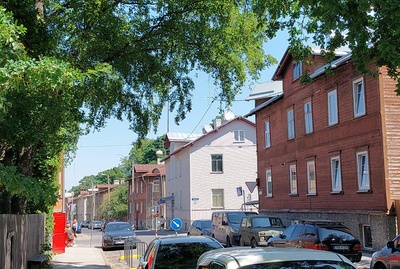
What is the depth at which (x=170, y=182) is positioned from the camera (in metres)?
63.6

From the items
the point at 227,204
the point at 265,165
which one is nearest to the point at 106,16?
the point at 265,165

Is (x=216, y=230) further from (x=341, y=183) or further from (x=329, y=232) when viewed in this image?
(x=329, y=232)

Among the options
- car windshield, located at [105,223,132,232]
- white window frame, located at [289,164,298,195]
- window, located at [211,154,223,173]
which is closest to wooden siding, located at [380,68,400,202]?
white window frame, located at [289,164,298,195]

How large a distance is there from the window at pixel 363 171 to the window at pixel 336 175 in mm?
1767

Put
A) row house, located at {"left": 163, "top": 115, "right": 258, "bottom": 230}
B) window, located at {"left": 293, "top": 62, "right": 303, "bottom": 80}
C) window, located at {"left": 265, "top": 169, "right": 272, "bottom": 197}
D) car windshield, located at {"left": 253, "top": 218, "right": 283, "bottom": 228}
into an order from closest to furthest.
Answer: car windshield, located at {"left": 253, "top": 218, "right": 283, "bottom": 228} < window, located at {"left": 293, "top": 62, "right": 303, "bottom": 80} < window, located at {"left": 265, "top": 169, "right": 272, "bottom": 197} < row house, located at {"left": 163, "top": 115, "right": 258, "bottom": 230}

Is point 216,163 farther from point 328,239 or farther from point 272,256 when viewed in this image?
point 272,256

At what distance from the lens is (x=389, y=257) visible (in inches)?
491

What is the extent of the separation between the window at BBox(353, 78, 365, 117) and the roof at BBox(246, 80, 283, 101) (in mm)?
11601

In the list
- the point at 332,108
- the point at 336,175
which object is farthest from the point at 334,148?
the point at 332,108

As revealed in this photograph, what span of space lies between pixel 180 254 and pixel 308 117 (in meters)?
21.3

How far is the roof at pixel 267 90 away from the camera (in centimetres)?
3641

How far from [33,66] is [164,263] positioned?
13.6 ft

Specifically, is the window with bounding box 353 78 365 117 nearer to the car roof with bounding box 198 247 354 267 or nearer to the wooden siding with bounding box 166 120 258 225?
the car roof with bounding box 198 247 354 267

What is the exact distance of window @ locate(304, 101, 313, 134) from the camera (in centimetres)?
2921
